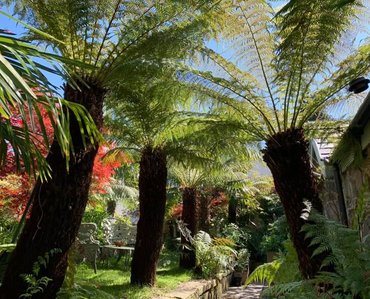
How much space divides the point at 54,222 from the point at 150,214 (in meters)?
3.06

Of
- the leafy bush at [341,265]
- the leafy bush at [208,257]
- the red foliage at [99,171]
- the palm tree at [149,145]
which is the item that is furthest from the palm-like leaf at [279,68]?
the leafy bush at [208,257]

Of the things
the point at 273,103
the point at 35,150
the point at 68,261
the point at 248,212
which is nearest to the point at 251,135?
the point at 273,103

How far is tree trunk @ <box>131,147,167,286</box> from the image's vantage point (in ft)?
20.6

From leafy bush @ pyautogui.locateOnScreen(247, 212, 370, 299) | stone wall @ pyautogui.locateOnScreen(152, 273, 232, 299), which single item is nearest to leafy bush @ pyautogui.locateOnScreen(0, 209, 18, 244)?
stone wall @ pyautogui.locateOnScreen(152, 273, 232, 299)

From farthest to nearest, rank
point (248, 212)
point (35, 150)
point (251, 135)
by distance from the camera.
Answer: point (248, 212) < point (251, 135) < point (35, 150)

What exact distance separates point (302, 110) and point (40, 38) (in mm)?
3387

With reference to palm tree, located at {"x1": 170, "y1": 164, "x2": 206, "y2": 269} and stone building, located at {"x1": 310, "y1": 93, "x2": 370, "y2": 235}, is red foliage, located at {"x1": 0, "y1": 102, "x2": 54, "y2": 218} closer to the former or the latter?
palm tree, located at {"x1": 170, "y1": 164, "x2": 206, "y2": 269}

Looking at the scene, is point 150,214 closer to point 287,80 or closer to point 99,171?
point 99,171

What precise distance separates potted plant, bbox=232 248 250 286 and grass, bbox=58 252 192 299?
176cm

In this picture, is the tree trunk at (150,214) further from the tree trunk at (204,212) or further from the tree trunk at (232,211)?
the tree trunk at (232,211)

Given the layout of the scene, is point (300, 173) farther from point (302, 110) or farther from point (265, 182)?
point (265, 182)

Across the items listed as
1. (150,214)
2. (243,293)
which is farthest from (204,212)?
(150,214)

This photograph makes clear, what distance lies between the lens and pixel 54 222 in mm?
3535

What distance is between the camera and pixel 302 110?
5012 mm
